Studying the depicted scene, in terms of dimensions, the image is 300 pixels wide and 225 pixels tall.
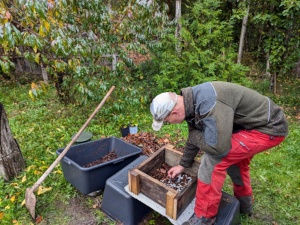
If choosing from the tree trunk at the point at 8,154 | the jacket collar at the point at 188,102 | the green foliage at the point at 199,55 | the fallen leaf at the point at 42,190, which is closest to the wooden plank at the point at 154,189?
the jacket collar at the point at 188,102

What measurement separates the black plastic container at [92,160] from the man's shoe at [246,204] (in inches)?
49.6

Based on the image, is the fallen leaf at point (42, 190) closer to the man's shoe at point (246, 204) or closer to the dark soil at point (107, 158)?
the dark soil at point (107, 158)

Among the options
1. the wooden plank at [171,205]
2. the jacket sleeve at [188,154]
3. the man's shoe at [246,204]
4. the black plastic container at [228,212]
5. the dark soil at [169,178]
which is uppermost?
the jacket sleeve at [188,154]

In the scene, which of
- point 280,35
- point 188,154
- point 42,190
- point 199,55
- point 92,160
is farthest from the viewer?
point 280,35

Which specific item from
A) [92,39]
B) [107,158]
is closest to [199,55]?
[92,39]

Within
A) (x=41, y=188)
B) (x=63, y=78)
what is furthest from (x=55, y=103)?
(x=41, y=188)

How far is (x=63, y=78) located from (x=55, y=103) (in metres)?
1.07

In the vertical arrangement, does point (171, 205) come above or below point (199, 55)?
below

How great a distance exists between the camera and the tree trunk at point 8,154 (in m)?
2.69

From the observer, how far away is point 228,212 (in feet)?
6.61

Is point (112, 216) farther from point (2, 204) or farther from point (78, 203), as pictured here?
point (2, 204)

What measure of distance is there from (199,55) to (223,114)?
3.69 meters

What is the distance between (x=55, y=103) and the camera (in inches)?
215

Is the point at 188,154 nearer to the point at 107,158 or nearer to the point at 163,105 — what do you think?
the point at 163,105
